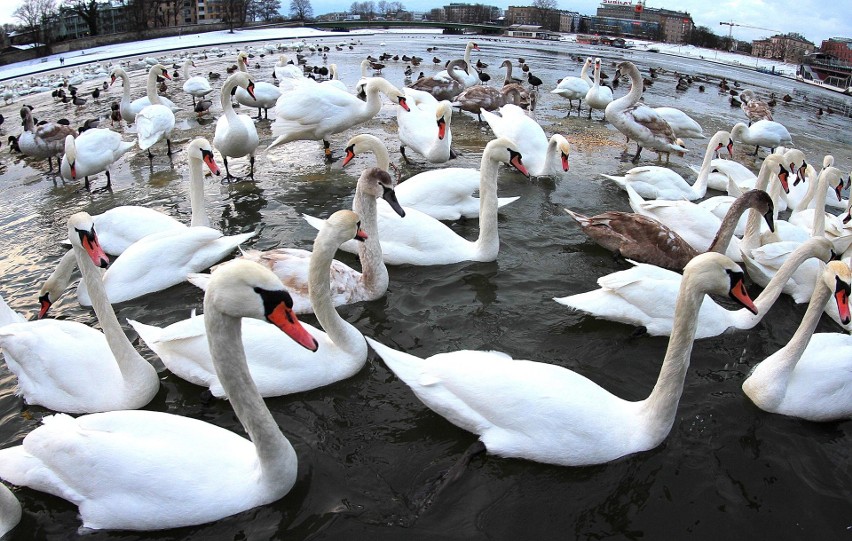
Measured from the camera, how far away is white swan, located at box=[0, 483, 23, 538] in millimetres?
3291

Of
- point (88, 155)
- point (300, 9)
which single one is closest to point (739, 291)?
point (88, 155)

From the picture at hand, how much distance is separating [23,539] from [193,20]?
119356 mm

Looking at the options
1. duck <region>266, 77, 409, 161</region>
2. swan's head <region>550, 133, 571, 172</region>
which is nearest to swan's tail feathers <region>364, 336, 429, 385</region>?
swan's head <region>550, 133, 571, 172</region>

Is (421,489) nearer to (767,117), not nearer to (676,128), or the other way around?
(676,128)

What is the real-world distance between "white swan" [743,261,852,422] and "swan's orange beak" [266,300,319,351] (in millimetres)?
3580

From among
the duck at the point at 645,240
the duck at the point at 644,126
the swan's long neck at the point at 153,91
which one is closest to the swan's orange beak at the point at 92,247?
the duck at the point at 645,240

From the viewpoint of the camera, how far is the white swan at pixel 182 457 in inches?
125

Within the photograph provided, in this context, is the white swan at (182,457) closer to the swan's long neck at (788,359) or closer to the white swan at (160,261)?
the white swan at (160,261)

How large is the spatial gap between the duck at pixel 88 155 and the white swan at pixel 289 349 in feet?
21.4

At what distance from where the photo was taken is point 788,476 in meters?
3.94

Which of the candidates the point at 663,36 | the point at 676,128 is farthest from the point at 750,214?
the point at 663,36

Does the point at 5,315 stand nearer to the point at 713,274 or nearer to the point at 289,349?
the point at 289,349

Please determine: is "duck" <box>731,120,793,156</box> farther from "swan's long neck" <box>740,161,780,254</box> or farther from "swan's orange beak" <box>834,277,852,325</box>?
"swan's orange beak" <box>834,277,852,325</box>

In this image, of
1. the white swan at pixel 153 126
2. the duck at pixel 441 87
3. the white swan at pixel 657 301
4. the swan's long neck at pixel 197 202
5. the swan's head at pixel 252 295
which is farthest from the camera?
the duck at pixel 441 87
